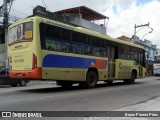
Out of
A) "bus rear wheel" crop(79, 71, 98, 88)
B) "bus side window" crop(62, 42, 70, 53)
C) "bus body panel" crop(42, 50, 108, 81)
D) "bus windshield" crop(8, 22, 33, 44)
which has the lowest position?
"bus rear wheel" crop(79, 71, 98, 88)

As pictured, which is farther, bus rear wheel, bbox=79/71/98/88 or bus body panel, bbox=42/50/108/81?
A: bus rear wheel, bbox=79/71/98/88

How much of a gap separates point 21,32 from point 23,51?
992 millimetres

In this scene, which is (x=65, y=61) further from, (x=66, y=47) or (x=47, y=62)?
(x=47, y=62)

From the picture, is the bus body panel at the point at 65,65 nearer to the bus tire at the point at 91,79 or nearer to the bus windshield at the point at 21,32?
the bus tire at the point at 91,79

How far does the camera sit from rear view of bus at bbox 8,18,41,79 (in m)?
13.5

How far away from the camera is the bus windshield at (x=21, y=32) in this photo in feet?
45.4

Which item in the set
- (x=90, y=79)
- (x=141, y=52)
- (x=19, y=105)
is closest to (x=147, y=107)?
(x=19, y=105)

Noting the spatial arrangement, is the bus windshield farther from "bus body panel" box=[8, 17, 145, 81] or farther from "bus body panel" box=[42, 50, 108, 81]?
"bus body panel" box=[42, 50, 108, 81]

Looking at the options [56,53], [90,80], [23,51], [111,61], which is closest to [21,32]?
[23,51]

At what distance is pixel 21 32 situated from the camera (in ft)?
47.1

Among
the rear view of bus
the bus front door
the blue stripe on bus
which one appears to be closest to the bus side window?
the blue stripe on bus

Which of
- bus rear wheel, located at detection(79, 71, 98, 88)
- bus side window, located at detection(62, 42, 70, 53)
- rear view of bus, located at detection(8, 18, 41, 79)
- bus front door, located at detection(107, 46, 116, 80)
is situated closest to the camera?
rear view of bus, located at detection(8, 18, 41, 79)

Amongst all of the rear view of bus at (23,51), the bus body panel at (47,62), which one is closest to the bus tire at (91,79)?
the bus body panel at (47,62)

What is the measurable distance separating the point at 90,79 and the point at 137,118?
31.2 ft
